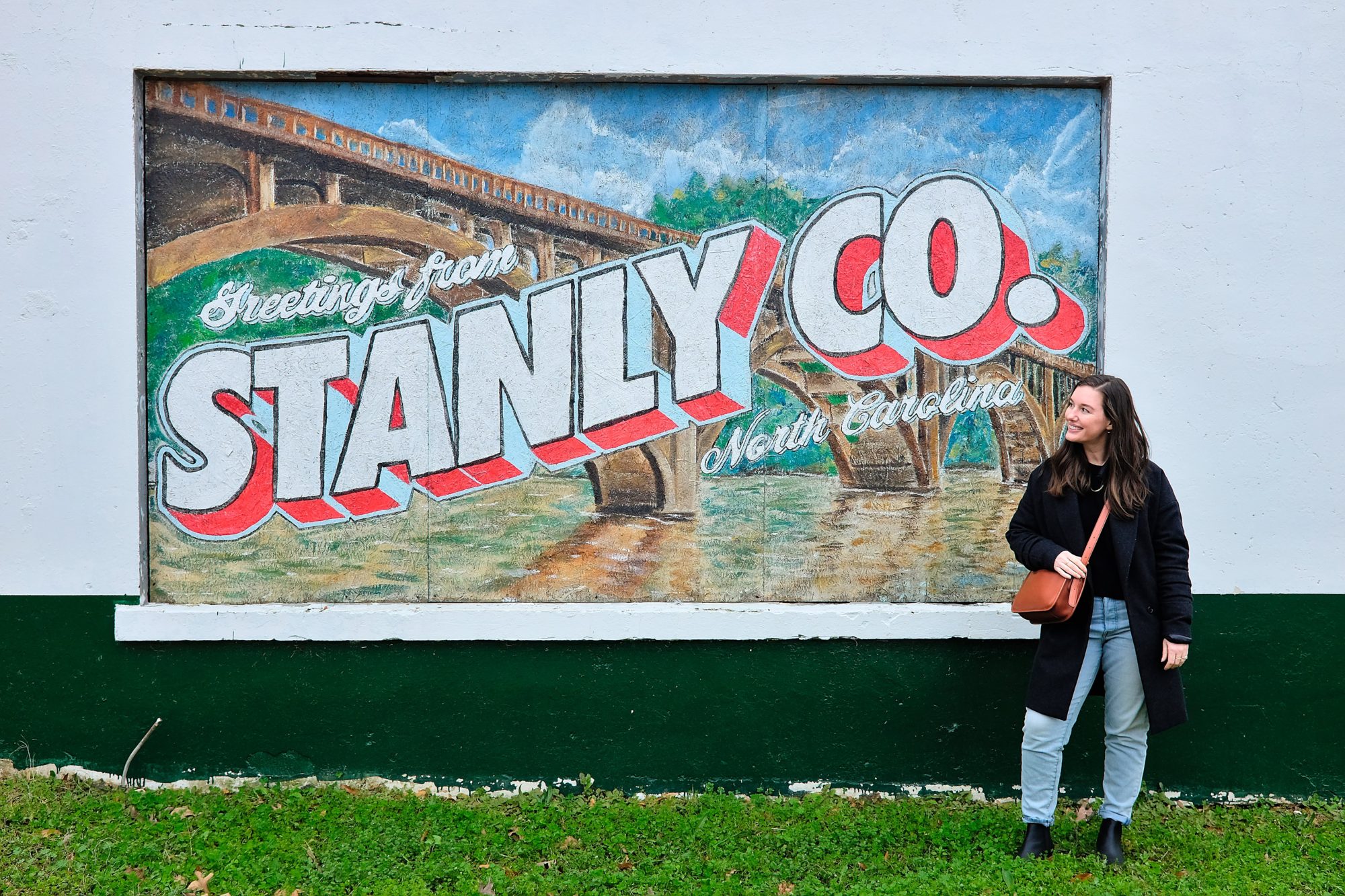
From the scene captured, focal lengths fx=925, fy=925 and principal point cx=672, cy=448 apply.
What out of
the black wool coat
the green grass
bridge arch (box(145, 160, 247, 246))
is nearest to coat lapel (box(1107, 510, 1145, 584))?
the black wool coat

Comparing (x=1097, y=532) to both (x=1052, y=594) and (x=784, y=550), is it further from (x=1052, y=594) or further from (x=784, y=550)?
(x=784, y=550)

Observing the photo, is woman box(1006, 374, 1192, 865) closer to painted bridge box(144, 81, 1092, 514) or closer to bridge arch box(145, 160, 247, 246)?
painted bridge box(144, 81, 1092, 514)

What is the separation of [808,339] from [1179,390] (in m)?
1.79

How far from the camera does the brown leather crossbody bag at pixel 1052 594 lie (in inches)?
143

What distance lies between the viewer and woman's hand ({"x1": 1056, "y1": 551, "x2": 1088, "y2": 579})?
11.9 ft

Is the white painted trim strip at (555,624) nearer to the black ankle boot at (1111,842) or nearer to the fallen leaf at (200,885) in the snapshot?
the black ankle boot at (1111,842)

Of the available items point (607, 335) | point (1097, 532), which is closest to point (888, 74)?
point (607, 335)

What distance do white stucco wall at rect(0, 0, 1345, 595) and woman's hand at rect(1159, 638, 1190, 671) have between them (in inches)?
44.1

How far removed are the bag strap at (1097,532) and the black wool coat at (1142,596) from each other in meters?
0.03

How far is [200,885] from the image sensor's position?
12.2ft

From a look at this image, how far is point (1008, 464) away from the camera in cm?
460

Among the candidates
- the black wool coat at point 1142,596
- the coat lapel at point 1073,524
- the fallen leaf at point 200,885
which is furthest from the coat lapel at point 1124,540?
the fallen leaf at point 200,885

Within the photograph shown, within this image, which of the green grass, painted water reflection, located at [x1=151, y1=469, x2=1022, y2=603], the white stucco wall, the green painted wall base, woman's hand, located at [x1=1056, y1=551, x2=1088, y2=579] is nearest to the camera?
woman's hand, located at [x1=1056, y1=551, x2=1088, y2=579]

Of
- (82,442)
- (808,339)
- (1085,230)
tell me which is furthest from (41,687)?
(1085,230)
